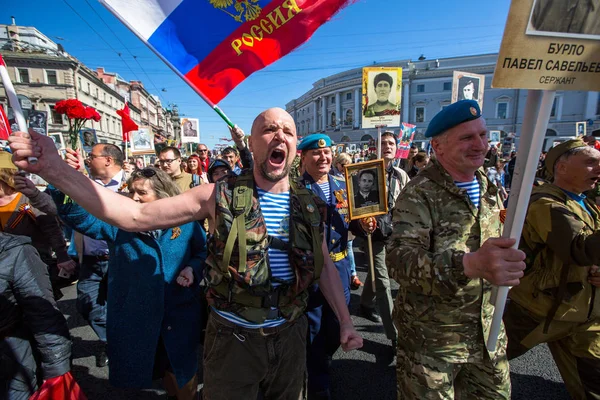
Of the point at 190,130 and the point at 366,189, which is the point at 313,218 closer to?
the point at 366,189

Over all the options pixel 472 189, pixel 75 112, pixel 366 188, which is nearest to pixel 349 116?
pixel 75 112

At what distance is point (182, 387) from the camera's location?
2285 mm

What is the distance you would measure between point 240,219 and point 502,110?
2264 inches

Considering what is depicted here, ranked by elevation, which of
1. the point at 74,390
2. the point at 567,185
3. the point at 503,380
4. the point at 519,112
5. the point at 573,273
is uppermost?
the point at 519,112

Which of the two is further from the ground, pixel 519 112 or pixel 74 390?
pixel 519 112

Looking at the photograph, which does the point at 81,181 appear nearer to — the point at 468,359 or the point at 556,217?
the point at 468,359

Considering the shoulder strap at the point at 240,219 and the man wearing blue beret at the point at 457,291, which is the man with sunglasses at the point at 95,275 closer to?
the shoulder strap at the point at 240,219

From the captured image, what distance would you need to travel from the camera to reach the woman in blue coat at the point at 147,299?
6.97 ft

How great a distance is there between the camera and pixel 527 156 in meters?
1.21

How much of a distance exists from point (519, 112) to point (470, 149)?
55890 mm

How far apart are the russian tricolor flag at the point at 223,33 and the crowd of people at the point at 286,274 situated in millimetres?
470

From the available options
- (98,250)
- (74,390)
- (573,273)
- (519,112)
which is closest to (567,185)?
(573,273)

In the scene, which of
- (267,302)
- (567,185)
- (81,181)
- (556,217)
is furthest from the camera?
(567,185)

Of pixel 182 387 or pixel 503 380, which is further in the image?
pixel 182 387
